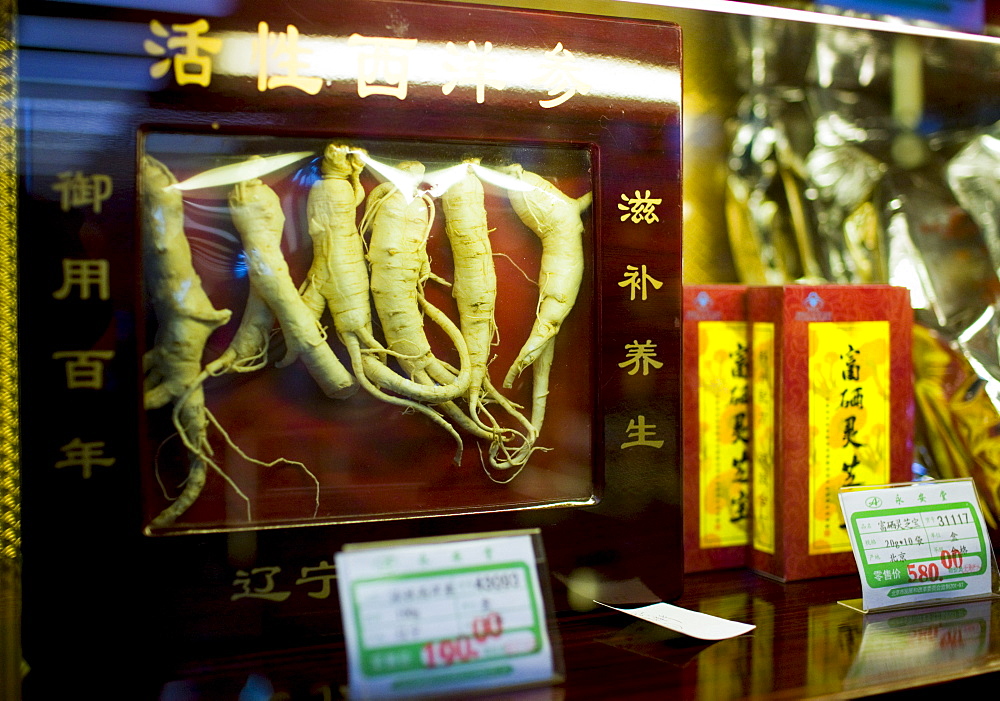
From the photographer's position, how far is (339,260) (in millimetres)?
899

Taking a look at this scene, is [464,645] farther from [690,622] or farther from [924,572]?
[924,572]

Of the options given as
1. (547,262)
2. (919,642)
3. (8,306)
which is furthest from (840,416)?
(8,306)

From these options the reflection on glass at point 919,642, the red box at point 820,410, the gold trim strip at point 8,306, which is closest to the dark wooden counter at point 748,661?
the reflection on glass at point 919,642

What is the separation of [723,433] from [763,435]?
0.18 feet

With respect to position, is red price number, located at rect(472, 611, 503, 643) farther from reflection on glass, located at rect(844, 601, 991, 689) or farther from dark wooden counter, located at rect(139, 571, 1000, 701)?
reflection on glass, located at rect(844, 601, 991, 689)

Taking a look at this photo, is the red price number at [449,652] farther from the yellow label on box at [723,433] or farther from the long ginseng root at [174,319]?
the yellow label on box at [723,433]

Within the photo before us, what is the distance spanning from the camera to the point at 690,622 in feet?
3.14

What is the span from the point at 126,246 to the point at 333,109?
0.85ft

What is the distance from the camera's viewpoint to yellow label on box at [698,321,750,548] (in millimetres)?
1183

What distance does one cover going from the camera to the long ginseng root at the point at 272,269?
878mm

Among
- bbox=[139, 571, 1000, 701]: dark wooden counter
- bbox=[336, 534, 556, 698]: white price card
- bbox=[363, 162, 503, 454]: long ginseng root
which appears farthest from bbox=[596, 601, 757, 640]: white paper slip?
bbox=[363, 162, 503, 454]: long ginseng root

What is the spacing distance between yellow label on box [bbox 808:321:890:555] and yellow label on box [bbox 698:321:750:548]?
10 cm

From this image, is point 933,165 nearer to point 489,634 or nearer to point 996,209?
point 996,209

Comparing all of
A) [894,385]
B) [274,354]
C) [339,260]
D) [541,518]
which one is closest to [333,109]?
[339,260]
